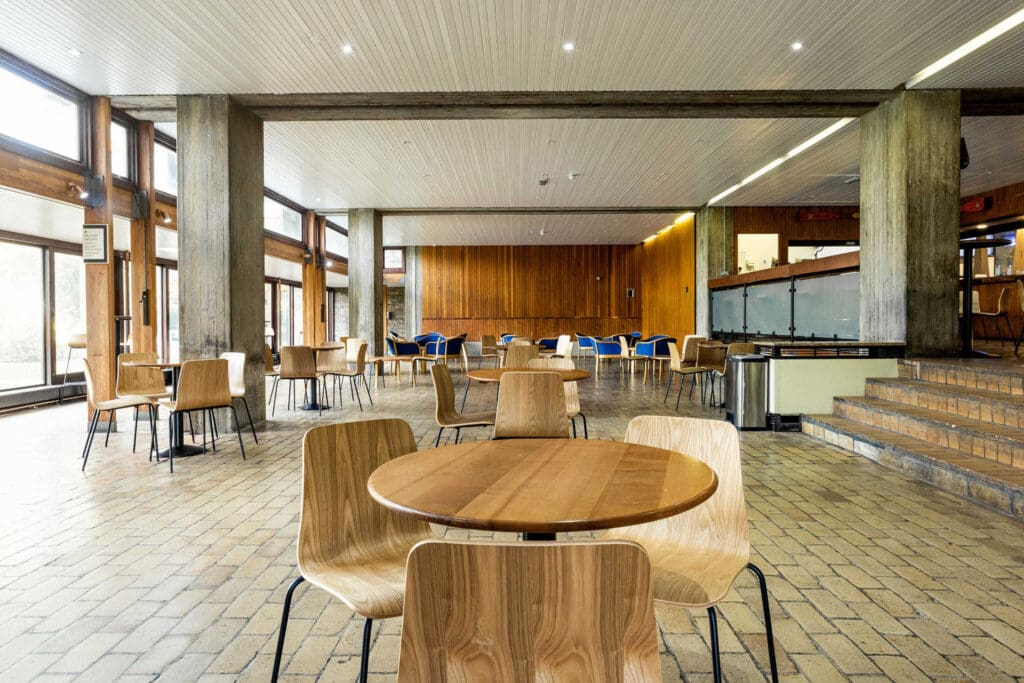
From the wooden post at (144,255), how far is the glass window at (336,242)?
8283 mm

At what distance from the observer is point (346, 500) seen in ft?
5.97

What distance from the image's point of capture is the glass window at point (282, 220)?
38.4ft

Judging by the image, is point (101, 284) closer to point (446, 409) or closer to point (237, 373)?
point (237, 373)

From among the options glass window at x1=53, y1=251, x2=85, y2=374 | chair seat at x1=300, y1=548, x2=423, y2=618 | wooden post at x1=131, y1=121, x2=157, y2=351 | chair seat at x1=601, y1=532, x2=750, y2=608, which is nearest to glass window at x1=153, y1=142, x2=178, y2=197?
wooden post at x1=131, y1=121, x2=157, y2=351

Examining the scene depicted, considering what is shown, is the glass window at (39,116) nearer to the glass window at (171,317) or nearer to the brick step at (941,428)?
the glass window at (171,317)

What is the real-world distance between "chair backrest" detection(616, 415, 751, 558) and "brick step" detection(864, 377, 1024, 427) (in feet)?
12.2

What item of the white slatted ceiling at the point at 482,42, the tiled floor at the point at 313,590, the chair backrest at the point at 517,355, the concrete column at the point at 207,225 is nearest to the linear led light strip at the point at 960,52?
the white slatted ceiling at the point at 482,42

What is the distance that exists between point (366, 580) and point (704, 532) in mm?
1090

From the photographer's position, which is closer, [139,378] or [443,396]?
[443,396]

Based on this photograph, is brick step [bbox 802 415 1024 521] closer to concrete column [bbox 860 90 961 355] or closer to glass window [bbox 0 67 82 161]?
concrete column [bbox 860 90 961 355]

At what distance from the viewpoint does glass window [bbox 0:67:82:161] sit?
5.53 m

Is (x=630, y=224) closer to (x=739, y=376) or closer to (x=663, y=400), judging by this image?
(x=663, y=400)

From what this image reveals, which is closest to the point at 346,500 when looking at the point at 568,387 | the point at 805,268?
the point at 568,387

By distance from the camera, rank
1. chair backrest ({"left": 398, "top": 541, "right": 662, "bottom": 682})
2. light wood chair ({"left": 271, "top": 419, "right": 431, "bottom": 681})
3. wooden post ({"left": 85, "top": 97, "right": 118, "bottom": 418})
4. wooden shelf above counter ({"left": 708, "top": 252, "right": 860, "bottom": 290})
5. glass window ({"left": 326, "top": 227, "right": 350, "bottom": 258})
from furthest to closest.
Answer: glass window ({"left": 326, "top": 227, "right": 350, "bottom": 258}) < wooden shelf above counter ({"left": 708, "top": 252, "right": 860, "bottom": 290}) < wooden post ({"left": 85, "top": 97, "right": 118, "bottom": 418}) < light wood chair ({"left": 271, "top": 419, "right": 431, "bottom": 681}) < chair backrest ({"left": 398, "top": 541, "right": 662, "bottom": 682})
